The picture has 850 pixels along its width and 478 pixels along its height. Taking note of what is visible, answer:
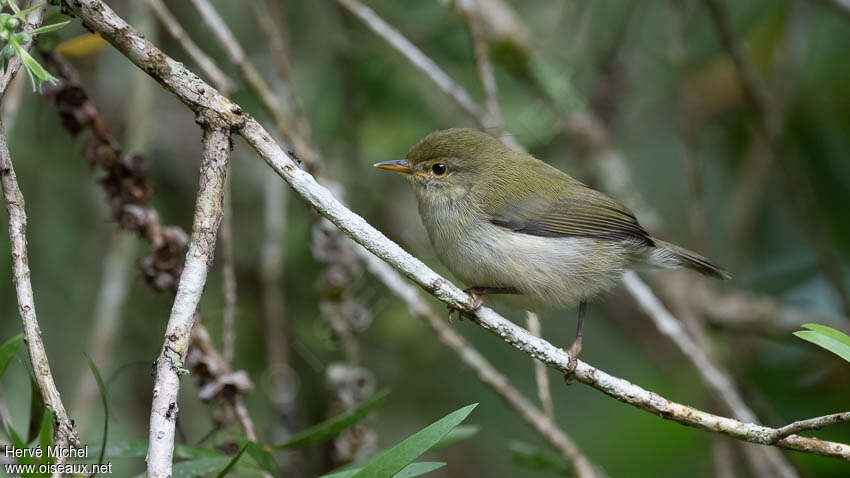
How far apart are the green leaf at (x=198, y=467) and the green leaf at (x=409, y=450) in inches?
22.1

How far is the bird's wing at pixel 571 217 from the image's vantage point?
12.0 feet

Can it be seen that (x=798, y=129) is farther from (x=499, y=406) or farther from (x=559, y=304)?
(x=559, y=304)

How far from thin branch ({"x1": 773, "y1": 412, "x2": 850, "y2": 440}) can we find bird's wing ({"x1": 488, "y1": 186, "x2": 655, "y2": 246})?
167 centimetres

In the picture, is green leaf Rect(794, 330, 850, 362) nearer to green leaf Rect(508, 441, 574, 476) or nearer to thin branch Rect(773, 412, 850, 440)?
thin branch Rect(773, 412, 850, 440)

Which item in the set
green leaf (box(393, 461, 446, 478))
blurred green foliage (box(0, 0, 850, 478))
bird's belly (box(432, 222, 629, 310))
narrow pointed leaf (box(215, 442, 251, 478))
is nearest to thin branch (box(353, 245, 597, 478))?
bird's belly (box(432, 222, 629, 310))

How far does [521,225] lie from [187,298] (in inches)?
77.1

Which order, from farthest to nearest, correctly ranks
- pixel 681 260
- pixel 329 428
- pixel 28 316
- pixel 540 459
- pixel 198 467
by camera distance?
pixel 681 260
pixel 540 459
pixel 329 428
pixel 198 467
pixel 28 316

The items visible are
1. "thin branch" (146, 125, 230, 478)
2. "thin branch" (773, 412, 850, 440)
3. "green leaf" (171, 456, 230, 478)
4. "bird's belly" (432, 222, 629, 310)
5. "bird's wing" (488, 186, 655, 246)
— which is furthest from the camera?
"bird's wing" (488, 186, 655, 246)

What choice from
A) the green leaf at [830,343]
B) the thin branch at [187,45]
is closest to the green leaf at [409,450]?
the green leaf at [830,343]

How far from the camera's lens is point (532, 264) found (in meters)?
3.47

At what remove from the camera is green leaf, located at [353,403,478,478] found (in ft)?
6.35

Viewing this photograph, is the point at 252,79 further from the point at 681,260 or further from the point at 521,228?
the point at 681,260

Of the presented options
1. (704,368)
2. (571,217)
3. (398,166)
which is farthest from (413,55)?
(704,368)

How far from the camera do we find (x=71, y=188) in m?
4.91
